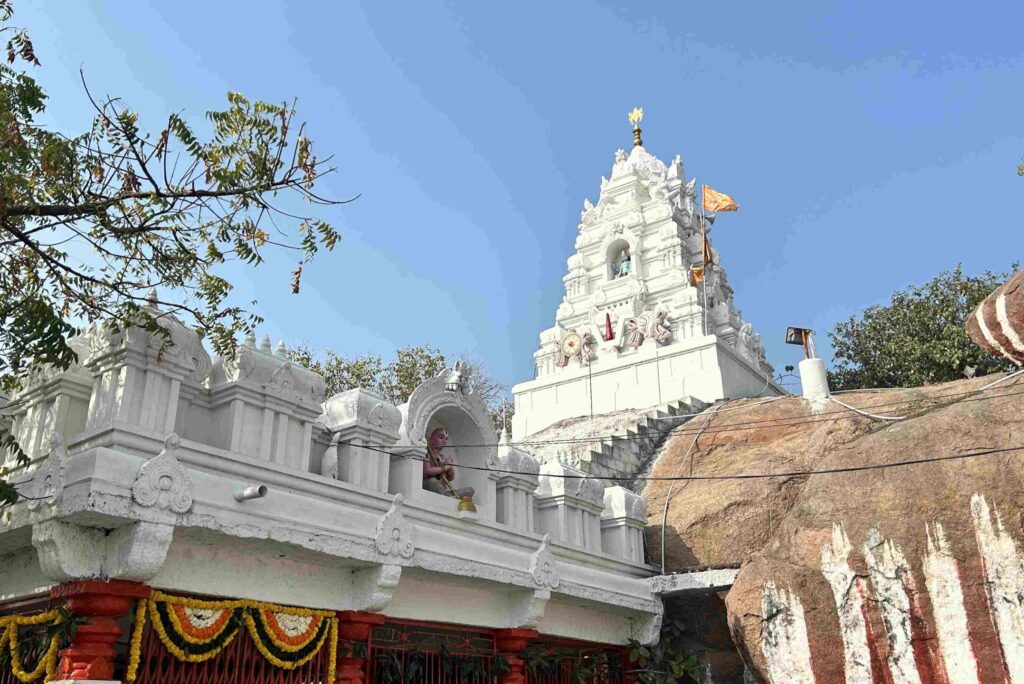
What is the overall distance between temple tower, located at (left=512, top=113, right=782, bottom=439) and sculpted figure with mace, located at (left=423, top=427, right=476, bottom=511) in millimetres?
14835

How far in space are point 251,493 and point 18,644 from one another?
2.93 meters

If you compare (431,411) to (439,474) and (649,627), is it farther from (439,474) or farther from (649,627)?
(649,627)

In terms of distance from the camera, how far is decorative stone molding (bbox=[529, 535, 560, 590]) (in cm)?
1259

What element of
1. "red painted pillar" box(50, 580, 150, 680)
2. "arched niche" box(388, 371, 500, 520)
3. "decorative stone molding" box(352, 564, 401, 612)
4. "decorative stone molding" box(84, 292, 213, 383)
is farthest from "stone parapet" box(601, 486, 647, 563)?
"red painted pillar" box(50, 580, 150, 680)

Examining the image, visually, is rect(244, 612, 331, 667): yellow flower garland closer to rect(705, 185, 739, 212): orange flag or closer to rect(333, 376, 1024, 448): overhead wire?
rect(333, 376, 1024, 448): overhead wire

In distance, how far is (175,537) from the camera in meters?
9.05

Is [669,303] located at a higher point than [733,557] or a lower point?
higher

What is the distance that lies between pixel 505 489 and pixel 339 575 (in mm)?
4026

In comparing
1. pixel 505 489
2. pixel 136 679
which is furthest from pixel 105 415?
pixel 505 489

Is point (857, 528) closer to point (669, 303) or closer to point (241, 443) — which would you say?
point (241, 443)

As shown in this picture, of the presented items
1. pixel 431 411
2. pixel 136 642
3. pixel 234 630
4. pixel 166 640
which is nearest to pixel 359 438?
pixel 431 411

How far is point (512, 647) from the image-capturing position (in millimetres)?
12625

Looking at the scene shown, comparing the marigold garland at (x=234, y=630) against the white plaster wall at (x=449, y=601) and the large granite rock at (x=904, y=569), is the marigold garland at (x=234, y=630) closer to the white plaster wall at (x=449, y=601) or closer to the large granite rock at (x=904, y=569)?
the white plaster wall at (x=449, y=601)

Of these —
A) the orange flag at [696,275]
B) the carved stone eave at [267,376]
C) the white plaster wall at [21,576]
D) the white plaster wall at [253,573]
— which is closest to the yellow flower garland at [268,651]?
the white plaster wall at [253,573]
